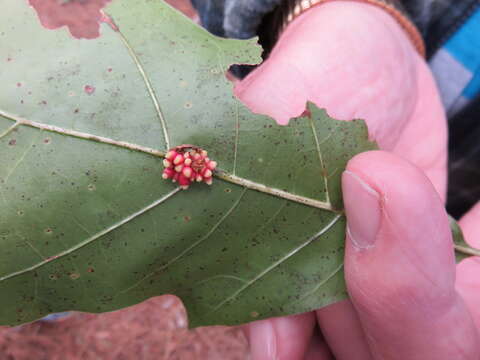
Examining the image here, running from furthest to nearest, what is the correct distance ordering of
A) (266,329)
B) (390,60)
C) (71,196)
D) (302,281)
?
(390,60), (266,329), (302,281), (71,196)

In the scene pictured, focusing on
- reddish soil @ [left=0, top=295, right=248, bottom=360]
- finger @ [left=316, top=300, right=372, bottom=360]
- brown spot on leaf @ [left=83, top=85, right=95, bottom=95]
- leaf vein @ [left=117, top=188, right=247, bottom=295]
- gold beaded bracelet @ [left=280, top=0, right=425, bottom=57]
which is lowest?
reddish soil @ [left=0, top=295, right=248, bottom=360]

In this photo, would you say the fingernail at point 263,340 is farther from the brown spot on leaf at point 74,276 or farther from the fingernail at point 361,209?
the brown spot on leaf at point 74,276

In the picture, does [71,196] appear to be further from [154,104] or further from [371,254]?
[371,254]

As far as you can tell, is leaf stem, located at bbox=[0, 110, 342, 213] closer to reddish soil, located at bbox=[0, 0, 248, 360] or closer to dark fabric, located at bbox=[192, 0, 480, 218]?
dark fabric, located at bbox=[192, 0, 480, 218]

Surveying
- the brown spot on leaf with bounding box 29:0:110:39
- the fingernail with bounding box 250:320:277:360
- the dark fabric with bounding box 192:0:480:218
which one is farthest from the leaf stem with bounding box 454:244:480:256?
the brown spot on leaf with bounding box 29:0:110:39

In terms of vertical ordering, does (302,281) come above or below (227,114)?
below

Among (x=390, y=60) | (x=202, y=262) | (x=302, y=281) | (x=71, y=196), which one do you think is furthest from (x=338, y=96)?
(x=71, y=196)

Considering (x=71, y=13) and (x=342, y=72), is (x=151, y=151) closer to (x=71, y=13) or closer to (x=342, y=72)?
(x=342, y=72)
